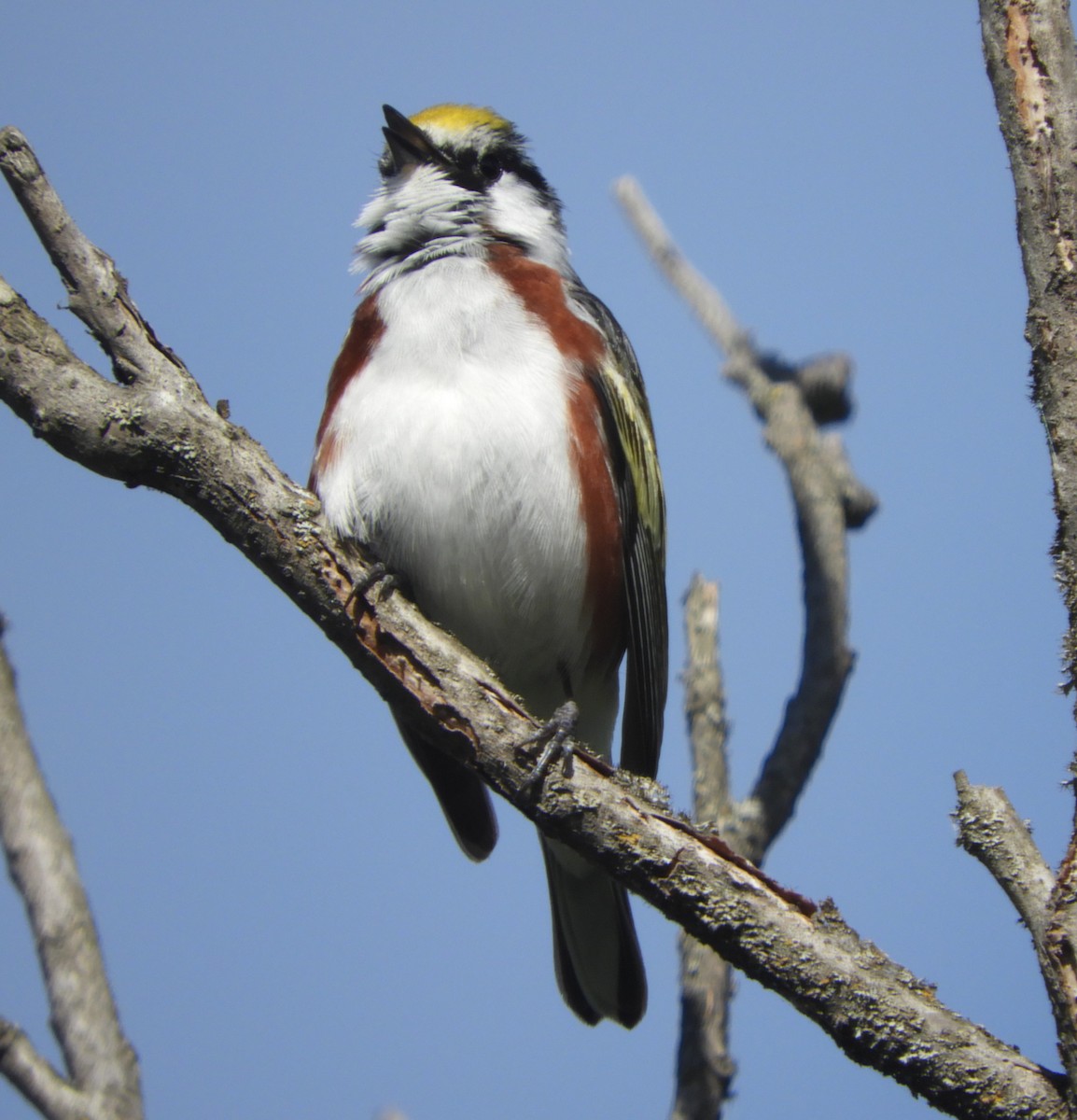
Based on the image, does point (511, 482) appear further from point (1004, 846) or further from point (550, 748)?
point (1004, 846)

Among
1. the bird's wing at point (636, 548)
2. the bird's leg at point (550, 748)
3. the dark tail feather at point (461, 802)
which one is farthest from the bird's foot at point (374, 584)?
the dark tail feather at point (461, 802)

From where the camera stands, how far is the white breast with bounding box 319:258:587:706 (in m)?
5.23

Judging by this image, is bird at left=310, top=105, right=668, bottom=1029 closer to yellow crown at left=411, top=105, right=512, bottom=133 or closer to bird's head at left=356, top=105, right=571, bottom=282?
bird's head at left=356, top=105, right=571, bottom=282

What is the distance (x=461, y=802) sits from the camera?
20.3ft

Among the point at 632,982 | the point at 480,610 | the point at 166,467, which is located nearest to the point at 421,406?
the point at 480,610

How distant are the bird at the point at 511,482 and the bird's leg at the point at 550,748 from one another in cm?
120

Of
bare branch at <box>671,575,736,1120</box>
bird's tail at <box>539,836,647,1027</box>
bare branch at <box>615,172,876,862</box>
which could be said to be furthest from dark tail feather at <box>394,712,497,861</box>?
bare branch at <box>615,172,876,862</box>

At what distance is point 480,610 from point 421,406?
100 cm

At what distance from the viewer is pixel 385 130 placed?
6730mm

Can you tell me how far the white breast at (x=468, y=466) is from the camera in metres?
5.23

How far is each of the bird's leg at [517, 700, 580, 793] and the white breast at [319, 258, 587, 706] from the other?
132cm

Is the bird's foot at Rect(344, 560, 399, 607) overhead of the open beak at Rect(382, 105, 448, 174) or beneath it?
beneath

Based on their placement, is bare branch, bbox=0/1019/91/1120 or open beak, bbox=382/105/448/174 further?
open beak, bbox=382/105/448/174

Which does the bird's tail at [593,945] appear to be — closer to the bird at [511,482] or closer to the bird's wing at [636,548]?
the bird at [511,482]
